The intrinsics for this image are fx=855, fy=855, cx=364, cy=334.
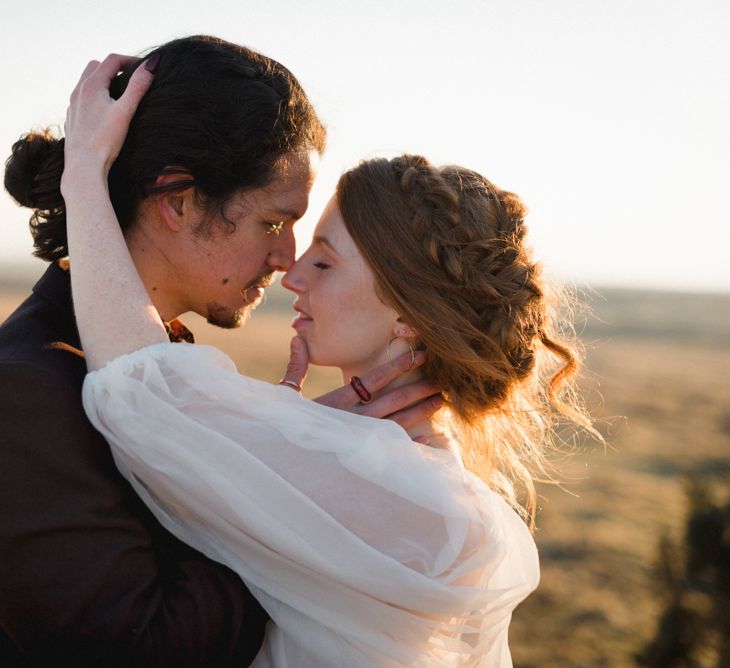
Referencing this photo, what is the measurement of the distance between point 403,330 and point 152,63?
4.28 ft

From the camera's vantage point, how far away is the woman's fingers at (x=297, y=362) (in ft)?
10.7

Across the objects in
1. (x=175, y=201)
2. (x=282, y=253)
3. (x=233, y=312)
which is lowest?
(x=233, y=312)

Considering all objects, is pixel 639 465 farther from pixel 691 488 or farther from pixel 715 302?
pixel 715 302

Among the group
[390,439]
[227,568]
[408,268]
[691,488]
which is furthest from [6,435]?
[691,488]

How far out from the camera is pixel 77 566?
214cm

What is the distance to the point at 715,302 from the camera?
257ft

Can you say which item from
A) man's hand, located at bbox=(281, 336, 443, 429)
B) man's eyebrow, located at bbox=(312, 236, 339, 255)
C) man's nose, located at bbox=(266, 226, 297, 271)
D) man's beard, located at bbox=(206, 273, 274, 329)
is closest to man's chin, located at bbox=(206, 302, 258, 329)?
man's beard, located at bbox=(206, 273, 274, 329)

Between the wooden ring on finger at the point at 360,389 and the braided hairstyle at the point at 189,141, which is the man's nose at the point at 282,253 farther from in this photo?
the wooden ring on finger at the point at 360,389

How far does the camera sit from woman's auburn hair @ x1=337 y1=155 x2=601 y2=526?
9.94ft

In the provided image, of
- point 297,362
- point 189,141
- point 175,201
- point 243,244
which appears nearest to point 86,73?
point 189,141

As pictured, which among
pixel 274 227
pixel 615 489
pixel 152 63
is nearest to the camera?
pixel 152 63

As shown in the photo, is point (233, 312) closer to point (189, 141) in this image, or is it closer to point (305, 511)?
point (189, 141)

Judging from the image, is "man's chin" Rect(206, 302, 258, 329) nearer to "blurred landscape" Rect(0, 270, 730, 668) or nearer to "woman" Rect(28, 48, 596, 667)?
"woman" Rect(28, 48, 596, 667)

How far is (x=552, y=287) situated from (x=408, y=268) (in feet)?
2.24
